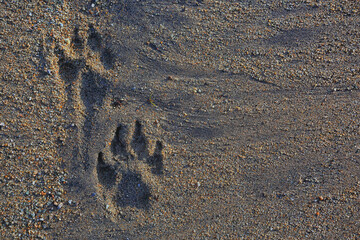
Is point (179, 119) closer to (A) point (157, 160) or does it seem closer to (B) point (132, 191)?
(A) point (157, 160)

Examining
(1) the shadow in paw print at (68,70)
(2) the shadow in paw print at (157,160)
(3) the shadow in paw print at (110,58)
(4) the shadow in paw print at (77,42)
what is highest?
(4) the shadow in paw print at (77,42)

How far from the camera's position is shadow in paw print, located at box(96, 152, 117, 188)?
8.08 ft

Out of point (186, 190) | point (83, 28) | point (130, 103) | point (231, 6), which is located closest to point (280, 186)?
point (186, 190)

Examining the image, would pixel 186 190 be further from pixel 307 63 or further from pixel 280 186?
pixel 307 63

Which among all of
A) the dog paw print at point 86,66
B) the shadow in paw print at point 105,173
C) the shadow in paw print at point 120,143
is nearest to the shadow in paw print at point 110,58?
the dog paw print at point 86,66

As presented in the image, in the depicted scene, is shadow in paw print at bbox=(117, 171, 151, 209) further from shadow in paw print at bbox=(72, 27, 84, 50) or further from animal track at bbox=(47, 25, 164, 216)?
shadow in paw print at bbox=(72, 27, 84, 50)

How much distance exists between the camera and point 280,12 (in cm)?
261

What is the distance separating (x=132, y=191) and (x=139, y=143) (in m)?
0.43

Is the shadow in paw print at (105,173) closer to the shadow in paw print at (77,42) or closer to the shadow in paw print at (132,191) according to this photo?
the shadow in paw print at (132,191)

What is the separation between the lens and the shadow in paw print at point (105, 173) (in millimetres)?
2463

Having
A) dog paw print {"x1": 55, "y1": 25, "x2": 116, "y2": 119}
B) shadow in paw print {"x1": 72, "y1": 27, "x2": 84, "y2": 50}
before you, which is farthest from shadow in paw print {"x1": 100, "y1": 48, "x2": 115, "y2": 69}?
shadow in paw print {"x1": 72, "y1": 27, "x2": 84, "y2": 50}

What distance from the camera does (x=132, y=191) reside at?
2.47 metres

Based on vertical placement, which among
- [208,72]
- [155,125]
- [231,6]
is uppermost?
[231,6]

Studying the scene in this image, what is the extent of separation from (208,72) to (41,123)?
61.0 inches
